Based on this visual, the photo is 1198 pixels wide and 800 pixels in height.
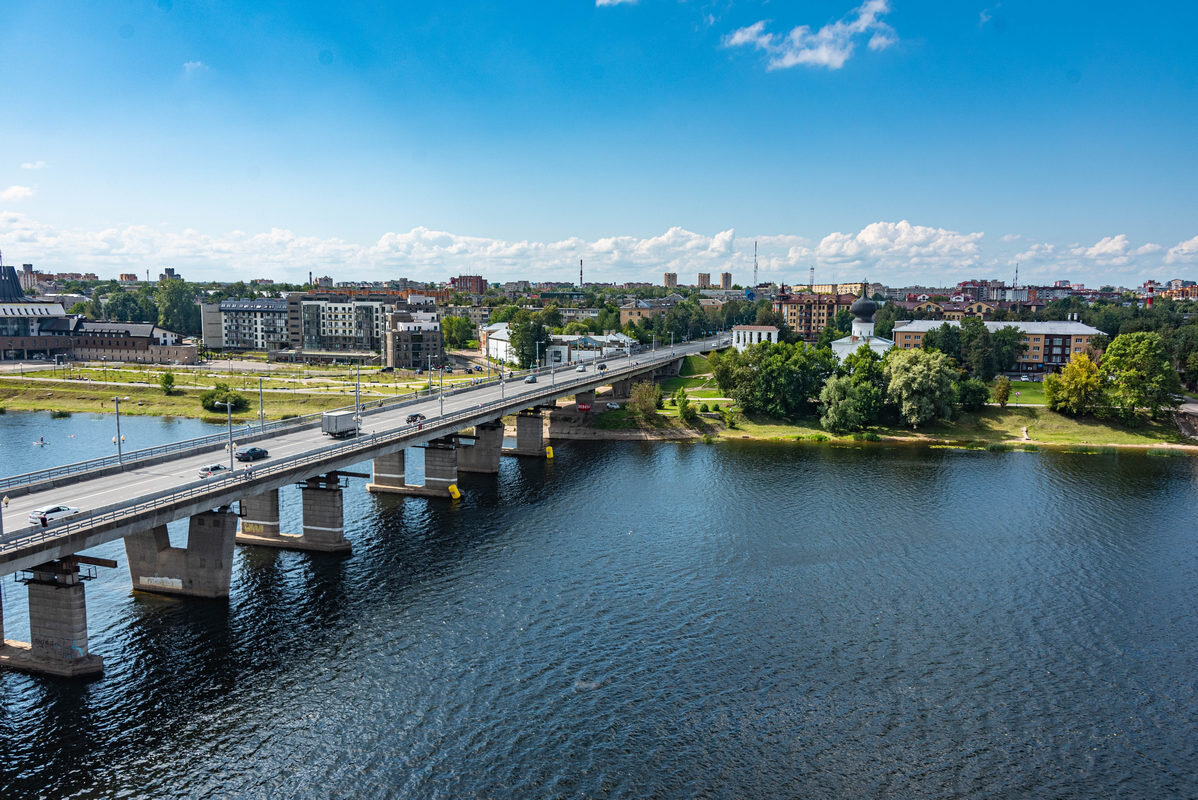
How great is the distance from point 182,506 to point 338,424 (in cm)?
2180

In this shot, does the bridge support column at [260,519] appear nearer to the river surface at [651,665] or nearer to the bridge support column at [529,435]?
the river surface at [651,665]

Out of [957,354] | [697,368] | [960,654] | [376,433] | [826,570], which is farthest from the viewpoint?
[697,368]

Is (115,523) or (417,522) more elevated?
(115,523)

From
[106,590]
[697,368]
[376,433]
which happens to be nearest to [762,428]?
[697,368]

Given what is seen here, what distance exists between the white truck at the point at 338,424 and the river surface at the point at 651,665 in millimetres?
8961

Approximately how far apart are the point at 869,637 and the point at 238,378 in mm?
146085

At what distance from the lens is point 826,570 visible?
61.1m

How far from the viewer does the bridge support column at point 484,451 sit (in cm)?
9381

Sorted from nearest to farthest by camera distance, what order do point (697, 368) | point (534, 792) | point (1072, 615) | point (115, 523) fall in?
point (534, 792) < point (115, 523) < point (1072, 615) < point (697, 368)

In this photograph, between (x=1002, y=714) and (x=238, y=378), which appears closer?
(x=1002, y=714)

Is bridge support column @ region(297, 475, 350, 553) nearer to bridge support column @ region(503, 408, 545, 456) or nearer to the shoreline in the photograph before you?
bridge support column @ region(503, 408, 545, 456)

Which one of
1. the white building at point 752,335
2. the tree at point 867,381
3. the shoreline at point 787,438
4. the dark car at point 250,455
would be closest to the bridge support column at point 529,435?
the shoreline at point 787,438

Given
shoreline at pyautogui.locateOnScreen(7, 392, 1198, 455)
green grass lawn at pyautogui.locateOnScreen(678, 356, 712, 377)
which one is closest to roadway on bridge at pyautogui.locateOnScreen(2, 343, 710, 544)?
shoreline at pyautogui.locateOnScreen(7, 392, 1198, 455)

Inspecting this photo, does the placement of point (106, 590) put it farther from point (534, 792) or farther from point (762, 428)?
point (762, 428)
